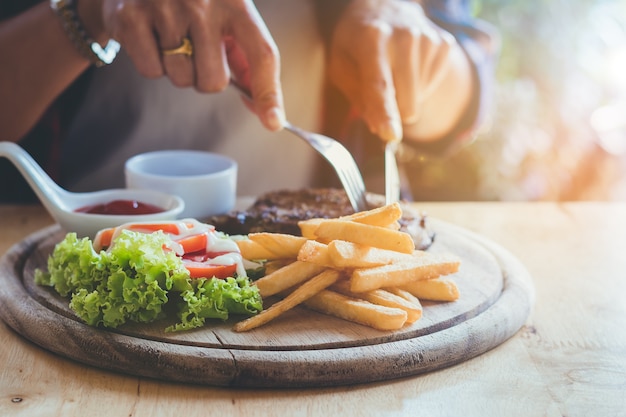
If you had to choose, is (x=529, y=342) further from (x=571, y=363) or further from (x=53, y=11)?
(x=53, y=11)

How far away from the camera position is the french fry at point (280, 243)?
198 centimetres

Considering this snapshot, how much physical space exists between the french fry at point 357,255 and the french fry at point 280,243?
0.44ft

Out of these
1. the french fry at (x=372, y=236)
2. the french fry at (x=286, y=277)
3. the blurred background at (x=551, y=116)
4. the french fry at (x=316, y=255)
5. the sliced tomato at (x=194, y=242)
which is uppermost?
the french fry at (x=372, y=236)

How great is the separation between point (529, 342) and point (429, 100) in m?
2.32

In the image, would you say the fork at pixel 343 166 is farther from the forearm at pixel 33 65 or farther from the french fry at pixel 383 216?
the forearm at pixel 33 65

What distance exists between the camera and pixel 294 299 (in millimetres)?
1865

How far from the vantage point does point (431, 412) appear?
5.14 ft

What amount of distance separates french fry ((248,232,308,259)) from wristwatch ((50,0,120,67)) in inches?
50.5

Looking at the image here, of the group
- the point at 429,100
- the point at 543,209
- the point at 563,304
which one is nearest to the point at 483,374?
the point at 563,304

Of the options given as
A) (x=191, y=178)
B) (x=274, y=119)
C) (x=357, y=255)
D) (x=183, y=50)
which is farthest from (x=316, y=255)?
(x=183, y=50)

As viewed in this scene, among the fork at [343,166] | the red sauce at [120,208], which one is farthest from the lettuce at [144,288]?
the fork at [343,166]

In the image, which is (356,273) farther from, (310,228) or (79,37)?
(79,37)

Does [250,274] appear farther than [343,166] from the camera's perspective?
No

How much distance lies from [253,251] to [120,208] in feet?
2.11
